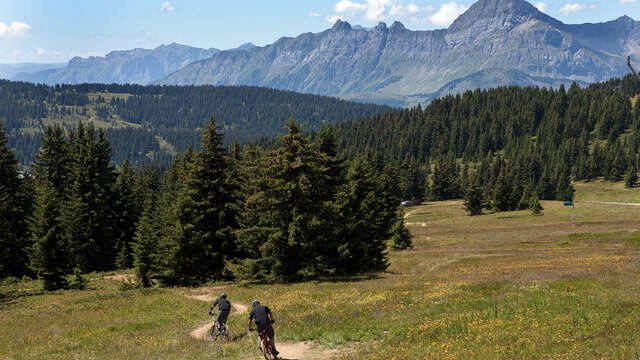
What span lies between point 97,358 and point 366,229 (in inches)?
987

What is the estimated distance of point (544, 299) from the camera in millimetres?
21062

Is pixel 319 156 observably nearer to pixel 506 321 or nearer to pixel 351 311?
pixel 351 311

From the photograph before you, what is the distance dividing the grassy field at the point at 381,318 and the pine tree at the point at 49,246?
2114 millimetres

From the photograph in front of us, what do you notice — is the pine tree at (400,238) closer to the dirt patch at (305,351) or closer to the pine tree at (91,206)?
the pine tree at (91,206)

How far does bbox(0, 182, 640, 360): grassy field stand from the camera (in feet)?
52.2

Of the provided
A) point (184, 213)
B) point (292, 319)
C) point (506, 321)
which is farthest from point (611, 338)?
point (184, 213)

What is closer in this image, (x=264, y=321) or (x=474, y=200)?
(x=264, y=321)

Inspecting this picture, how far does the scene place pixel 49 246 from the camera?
40.1 metres

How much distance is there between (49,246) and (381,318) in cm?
3243

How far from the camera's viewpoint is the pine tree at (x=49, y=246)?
131 ft

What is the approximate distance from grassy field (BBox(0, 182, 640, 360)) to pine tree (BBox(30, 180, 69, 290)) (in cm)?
211

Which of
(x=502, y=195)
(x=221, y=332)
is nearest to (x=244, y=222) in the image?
(x=221, y=332)

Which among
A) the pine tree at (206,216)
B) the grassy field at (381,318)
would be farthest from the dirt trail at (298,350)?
the pine tree at (206,216)

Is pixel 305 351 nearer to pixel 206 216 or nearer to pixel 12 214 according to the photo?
pixel 206 216
